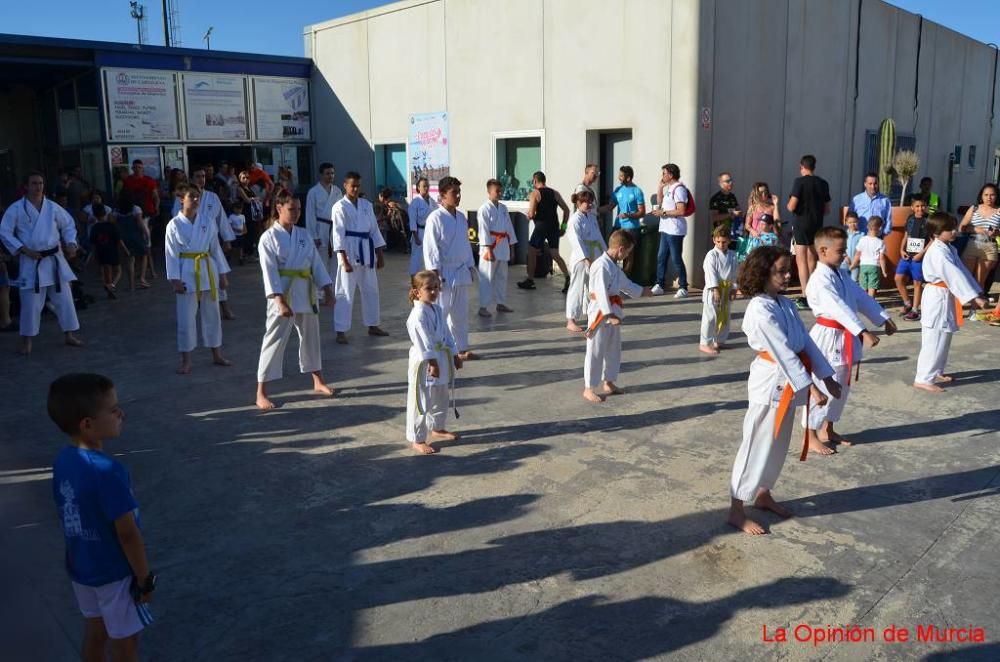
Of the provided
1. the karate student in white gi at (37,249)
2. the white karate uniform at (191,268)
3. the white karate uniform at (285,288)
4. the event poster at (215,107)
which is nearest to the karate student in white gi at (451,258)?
the white karate uniform at (285,288)

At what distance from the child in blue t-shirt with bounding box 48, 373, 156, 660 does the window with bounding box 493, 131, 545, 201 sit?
1153 centimetres

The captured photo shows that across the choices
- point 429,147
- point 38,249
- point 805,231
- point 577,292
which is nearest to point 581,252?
point 577,292

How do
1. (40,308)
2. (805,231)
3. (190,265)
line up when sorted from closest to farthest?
(190,265)
(40,308)
(805,231)

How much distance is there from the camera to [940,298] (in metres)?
6.56

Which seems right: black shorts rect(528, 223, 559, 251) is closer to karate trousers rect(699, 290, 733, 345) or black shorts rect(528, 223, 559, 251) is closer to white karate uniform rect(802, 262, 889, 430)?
karate trousers rect(699, 290, 733, 345)

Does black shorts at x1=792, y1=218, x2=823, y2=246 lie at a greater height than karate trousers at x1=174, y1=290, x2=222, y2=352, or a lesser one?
greater

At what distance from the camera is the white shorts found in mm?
2719

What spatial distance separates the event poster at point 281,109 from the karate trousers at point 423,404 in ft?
44.0

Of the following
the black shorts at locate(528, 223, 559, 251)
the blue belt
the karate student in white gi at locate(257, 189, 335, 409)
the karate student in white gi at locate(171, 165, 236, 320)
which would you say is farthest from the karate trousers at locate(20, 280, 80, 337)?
the black shorts at locate(528, 223, 559, 251)

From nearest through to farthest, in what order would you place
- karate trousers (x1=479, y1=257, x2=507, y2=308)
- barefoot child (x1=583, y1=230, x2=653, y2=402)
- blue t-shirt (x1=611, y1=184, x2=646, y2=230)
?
barefoot child (x1=583, y1=230, x2=653, y2=402)
karate trousers (x1=479, y1=257, x2=507, y2=308)
blue t-shirt (x1=611, y1=184, x2=646, y2=230)

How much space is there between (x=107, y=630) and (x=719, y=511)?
3.13 metres

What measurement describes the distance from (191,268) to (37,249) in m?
2.07

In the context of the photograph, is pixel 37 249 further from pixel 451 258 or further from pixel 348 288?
pixel 451 258

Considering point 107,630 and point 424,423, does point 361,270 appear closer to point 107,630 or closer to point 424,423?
point 424,423
